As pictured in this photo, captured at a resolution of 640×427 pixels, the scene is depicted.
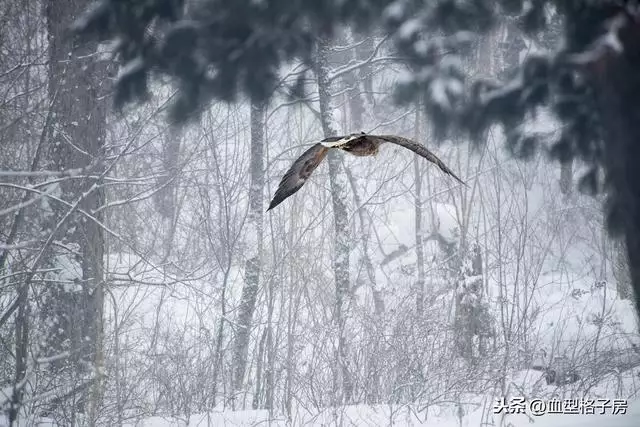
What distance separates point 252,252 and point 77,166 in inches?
81.3

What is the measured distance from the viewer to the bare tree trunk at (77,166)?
5035 millimetres

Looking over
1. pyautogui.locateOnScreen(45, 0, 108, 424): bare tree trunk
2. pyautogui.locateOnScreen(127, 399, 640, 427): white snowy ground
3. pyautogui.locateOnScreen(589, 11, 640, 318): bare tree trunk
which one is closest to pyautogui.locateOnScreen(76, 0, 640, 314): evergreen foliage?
pyautogui.locateOnScreen(589, 11, 640, 318): bare tree trunk

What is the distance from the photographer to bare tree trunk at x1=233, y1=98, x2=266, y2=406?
19.5ft

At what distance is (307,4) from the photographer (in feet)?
20.9

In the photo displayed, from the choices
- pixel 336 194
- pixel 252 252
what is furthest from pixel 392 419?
pixel 252 252

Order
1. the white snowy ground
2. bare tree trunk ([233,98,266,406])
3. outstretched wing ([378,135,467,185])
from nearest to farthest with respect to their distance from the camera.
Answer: outstretched wing ([378,135,467,185]) → the white snowy ground → bare tree trunk ([233,98,266,406])

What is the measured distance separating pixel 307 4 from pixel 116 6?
189cm

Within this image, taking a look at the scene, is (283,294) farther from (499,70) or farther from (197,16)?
(499,70)

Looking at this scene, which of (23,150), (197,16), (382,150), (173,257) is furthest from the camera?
(382,150)

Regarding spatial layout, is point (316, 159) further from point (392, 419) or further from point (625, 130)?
point (625, 130)

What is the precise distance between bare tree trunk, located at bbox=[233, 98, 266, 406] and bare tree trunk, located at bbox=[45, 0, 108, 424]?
138cm

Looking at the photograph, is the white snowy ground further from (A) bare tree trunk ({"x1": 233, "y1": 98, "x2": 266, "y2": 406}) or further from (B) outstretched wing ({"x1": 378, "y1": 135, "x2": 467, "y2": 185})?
(B) outstretched wing ({"x1": 378, "y1": 135, "x2": 467, "y2": 185})

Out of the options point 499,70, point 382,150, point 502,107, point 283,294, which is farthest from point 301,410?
point 499,70

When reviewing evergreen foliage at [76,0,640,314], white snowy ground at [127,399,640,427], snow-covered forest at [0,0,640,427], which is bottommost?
white snowy ground at [127,399,640,427]
